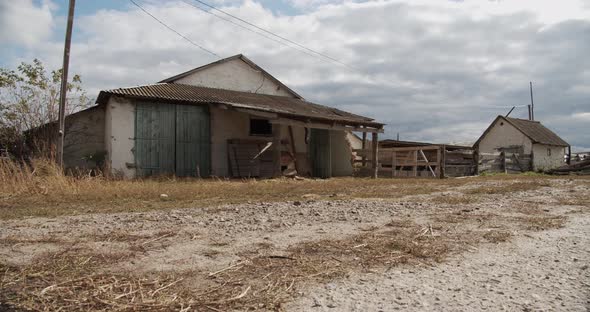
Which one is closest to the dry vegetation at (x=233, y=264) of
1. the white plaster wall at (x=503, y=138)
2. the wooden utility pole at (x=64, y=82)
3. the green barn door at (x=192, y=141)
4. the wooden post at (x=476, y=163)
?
the wooden utility pole at (x=64, y=82)

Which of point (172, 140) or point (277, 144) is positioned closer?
point (172, 140)

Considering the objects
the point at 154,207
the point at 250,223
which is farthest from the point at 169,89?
the point at 250,223

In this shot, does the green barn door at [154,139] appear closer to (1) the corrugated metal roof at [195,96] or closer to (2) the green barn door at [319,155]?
(1) the corrugated metal roof at [195,96]

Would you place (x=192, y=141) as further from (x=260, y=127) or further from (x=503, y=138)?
(x=503, y=138)

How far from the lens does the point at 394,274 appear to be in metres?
3.37

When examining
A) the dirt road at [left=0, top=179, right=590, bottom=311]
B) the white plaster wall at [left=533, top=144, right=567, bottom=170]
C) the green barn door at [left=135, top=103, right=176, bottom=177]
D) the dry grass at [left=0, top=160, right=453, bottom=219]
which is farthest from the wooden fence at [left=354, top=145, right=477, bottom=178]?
the dirt road at [left=0, top=179, right=590, bottom=311]

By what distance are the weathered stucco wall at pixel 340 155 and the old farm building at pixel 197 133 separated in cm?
161

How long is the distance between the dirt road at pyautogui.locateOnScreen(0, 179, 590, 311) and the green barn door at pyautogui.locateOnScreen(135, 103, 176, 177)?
8.34m

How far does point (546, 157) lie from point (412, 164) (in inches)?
760

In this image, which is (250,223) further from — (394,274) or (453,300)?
(453,300)

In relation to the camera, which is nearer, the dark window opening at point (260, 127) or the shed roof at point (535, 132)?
the dark window opening at point (260, 127)

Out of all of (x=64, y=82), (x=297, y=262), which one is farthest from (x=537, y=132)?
(x=297, y=262)

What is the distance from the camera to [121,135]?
14023 millimetres

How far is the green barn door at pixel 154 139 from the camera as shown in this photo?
47.0 feet
